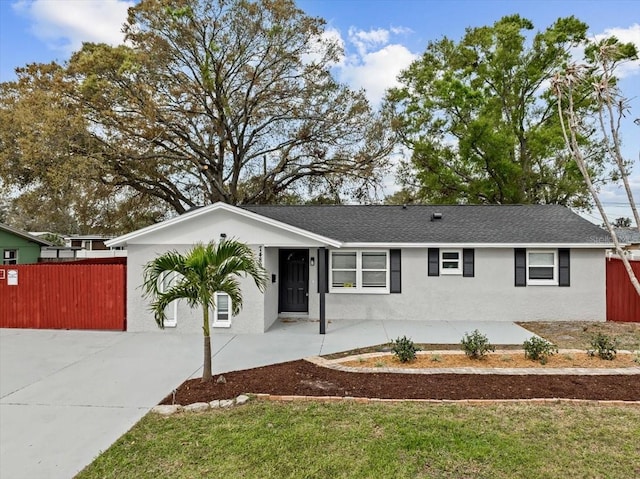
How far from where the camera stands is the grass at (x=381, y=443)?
12.5ft

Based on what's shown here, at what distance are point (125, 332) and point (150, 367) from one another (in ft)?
12.0

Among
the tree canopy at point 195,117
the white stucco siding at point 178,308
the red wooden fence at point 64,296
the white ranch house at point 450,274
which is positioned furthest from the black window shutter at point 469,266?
the tree canopy at point 195,117

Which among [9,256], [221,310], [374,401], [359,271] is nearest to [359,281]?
[359,271]

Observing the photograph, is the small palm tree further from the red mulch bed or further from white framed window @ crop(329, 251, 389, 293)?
white framed window @ crop(329, 251, 389, 293)

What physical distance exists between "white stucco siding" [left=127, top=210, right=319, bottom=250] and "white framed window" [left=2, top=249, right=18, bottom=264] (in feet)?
46.0

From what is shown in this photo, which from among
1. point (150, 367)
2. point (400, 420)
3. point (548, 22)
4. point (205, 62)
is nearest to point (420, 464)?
point (400, 420)

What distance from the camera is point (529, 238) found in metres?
11.7

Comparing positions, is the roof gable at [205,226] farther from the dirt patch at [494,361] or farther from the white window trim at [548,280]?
the white window trim at [548,280]

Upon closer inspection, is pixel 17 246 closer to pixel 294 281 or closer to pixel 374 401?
pixel 294 281

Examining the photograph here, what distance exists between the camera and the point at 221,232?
10492 mm

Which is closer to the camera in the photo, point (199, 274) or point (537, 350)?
point (199, 274)

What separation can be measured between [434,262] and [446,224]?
1.87 meters

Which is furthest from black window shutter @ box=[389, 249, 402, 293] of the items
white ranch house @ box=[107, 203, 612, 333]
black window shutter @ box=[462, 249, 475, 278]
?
black window shutter @ box=[462, 249, 475, 278]

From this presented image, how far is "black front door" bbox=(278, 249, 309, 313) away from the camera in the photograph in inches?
492
